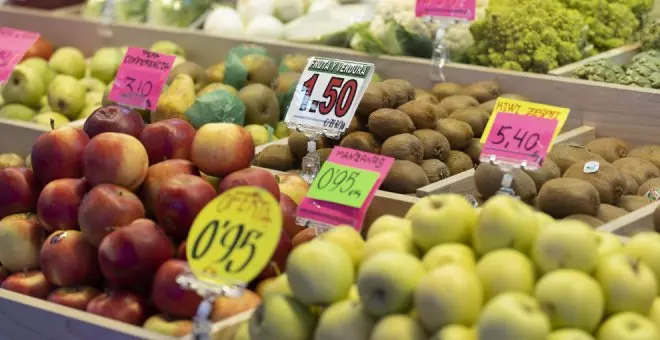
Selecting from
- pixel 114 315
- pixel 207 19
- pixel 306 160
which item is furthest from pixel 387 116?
pixel 207 19

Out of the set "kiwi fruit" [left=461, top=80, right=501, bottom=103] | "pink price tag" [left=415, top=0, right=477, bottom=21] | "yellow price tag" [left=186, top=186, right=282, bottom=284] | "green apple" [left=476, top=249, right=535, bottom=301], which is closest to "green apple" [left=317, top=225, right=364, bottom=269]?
"yellow price tag" [left=186, top=186, right=282, bottom=284]

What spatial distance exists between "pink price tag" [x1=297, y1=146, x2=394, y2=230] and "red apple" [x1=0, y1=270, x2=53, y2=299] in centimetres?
52

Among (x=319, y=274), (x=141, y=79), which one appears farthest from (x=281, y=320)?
(x=141, y=79)

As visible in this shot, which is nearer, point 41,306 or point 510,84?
point 41,306

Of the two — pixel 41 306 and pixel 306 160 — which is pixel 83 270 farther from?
pixel 306 160

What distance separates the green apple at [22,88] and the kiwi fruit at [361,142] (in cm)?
131

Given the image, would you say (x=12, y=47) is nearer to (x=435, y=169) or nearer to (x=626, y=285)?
(x=435, y=169)

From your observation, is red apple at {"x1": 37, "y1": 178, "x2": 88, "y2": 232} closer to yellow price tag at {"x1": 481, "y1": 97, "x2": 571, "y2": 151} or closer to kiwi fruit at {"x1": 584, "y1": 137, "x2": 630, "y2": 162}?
yellow price tag at {"x1": 481, "y1": 97, "x2": 571, "y2": 151}

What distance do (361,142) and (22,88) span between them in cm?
139

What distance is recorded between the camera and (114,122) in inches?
82.1

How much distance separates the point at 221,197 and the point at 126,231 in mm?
265

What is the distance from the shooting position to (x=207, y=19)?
3895mm

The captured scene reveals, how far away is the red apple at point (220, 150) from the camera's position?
198 centimetres

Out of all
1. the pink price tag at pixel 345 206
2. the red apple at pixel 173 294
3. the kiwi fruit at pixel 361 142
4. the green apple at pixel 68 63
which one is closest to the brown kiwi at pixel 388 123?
the kiwi fruit at pixel 361 142
